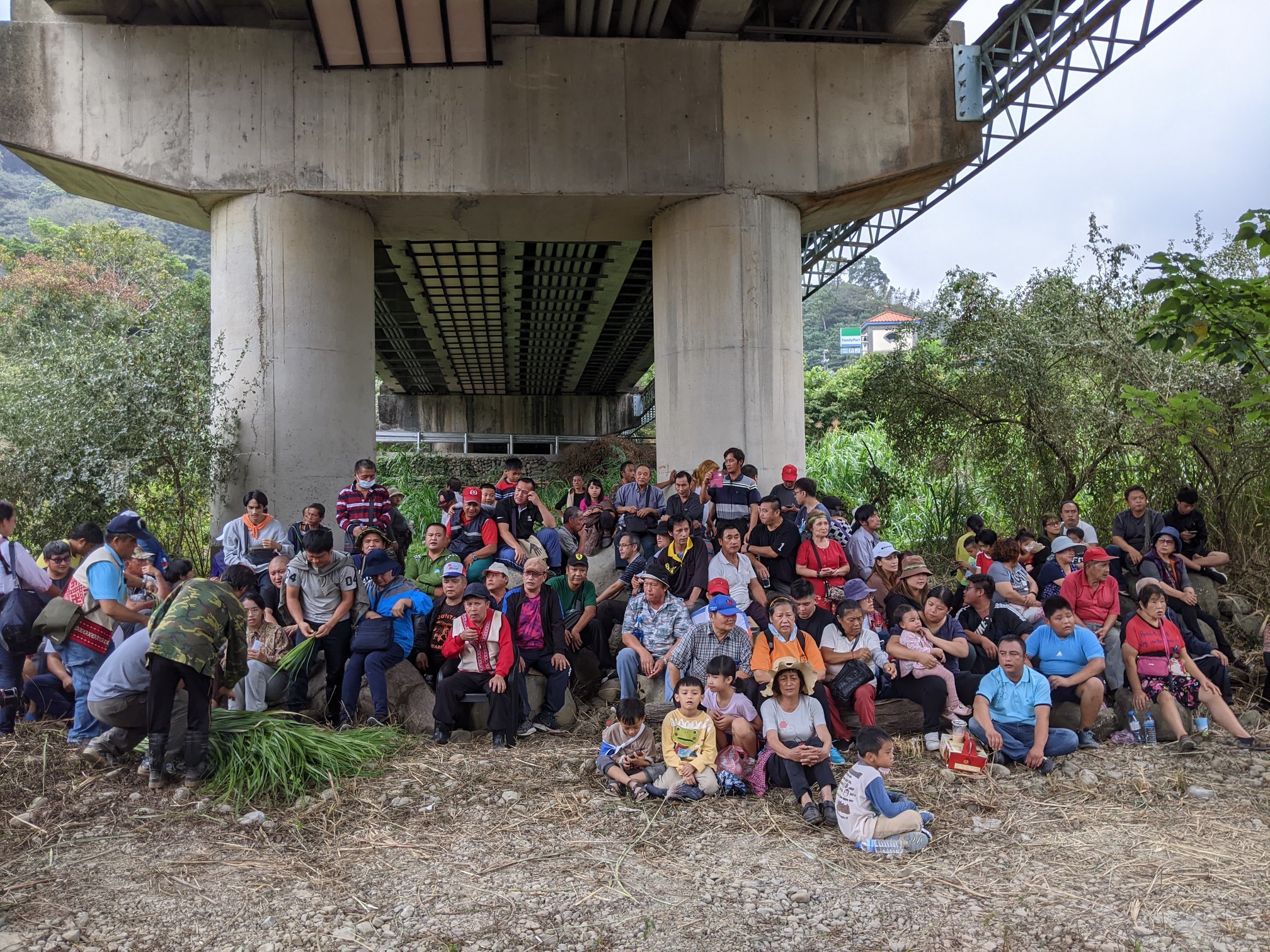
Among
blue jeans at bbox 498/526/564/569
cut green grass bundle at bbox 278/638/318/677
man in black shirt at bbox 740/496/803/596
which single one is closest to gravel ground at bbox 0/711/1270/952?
cut green grass bundle at bbox 278/638/318/677

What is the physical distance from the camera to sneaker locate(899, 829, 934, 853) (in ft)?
16.4

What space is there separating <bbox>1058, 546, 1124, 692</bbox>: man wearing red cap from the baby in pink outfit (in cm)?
129

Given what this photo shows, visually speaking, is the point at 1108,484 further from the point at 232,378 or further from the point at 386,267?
the point at 386,267

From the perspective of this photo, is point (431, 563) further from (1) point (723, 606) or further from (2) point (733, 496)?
(2) point (733, 496)

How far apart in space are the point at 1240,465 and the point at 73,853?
442 inches

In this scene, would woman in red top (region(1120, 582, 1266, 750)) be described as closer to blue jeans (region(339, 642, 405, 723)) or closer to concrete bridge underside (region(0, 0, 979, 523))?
concrete bridge underside (region(0, 0, 979, 523))

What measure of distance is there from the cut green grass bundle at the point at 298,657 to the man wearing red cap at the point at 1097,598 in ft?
19.0

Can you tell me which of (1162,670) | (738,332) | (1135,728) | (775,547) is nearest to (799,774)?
(775,547)

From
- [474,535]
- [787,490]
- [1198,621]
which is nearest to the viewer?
[1198,621]

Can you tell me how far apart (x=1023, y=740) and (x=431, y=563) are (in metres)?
4.78

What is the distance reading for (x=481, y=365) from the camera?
26812mm

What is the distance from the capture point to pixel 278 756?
18.7 ft

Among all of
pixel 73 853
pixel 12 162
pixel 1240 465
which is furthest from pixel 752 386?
pixel 12 162

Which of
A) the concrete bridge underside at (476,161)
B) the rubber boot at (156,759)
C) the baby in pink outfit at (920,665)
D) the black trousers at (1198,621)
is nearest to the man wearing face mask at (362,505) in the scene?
the concrete bridge underside at (476,161)
